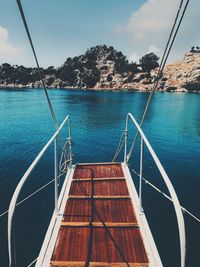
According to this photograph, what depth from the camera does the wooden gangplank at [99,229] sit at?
191 inches

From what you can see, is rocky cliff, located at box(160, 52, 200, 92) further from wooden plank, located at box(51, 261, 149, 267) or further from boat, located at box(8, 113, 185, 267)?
wooden plank, located at box(51, 261, 149, 267)

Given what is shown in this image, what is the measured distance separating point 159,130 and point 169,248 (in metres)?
24.9

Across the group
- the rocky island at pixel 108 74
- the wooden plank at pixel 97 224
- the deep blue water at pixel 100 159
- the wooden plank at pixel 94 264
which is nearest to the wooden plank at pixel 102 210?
the wooden plank at pixel 97 224

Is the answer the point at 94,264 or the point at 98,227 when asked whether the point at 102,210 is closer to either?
the point at 98,227

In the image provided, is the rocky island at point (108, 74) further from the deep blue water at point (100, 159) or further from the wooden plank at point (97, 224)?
the wooden plank at point (97, 224)

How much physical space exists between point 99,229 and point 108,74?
16125 cm

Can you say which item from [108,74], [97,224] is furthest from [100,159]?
[108,74]

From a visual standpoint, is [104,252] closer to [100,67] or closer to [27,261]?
[27,261]

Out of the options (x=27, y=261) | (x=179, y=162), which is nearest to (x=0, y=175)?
(x=27, y=261)

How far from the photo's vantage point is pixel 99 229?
5.86m

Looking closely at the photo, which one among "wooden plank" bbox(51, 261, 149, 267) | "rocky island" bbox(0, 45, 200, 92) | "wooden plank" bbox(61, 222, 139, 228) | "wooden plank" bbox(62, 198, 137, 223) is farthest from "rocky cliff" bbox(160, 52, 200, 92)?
"wooden plank" bbox(51, 261, 149, 267)

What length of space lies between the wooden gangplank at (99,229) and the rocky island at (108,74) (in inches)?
5086

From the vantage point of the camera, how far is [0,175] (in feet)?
53.2

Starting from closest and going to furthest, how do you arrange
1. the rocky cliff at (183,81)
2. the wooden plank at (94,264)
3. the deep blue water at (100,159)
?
the wooden plank at (94,264), the deep blue water at (100,159), the rocky cliff at (183,81)
